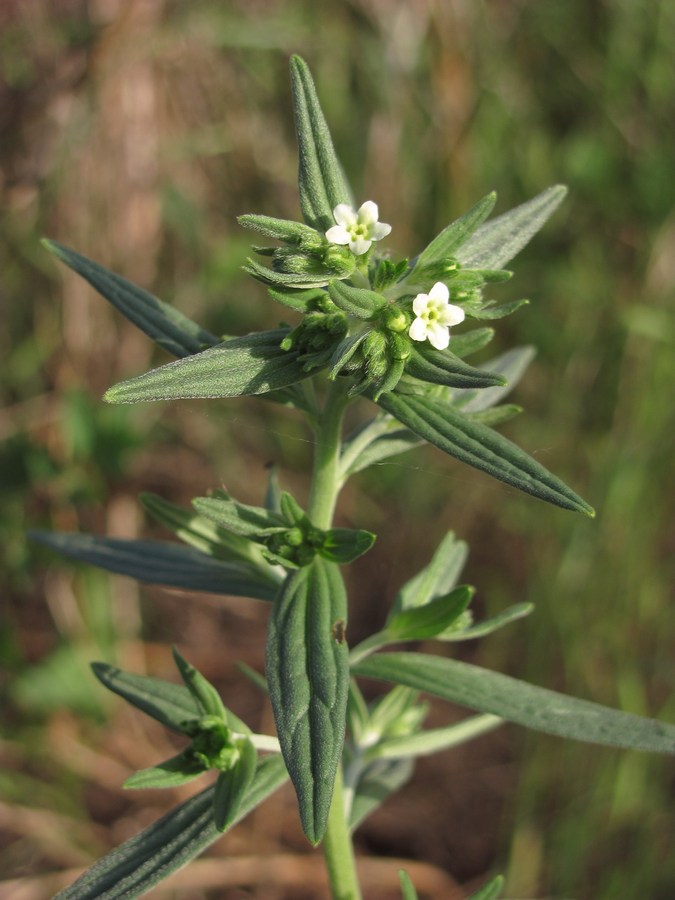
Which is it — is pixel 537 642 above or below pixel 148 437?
below

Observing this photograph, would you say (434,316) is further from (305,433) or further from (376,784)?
(305,433)

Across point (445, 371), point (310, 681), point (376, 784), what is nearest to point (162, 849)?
point (310, 681)

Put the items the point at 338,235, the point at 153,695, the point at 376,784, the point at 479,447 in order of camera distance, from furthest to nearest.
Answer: the point at 376,784, the point at 153,695, the point at 338,235, the point at 479,447

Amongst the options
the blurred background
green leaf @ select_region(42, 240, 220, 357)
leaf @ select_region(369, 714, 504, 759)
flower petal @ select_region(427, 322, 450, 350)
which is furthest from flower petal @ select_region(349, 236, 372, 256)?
the blurred background

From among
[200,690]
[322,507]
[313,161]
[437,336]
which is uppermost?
[313,161]

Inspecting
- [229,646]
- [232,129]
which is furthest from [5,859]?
[232,129]

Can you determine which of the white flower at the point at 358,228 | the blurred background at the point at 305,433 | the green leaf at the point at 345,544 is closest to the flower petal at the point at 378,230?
the white flower at the point at 358,228

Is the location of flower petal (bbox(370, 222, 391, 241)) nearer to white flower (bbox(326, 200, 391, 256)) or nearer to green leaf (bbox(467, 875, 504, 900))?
white flower (bbox(326, 200, 391, 256))

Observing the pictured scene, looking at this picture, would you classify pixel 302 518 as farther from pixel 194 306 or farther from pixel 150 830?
pixel 194 306
